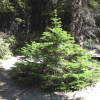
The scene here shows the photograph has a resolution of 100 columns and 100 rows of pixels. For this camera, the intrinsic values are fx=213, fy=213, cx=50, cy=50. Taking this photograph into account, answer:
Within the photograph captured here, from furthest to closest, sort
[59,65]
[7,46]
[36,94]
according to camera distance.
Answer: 1. [7,46]
2. [59,65]
3. [36,94]

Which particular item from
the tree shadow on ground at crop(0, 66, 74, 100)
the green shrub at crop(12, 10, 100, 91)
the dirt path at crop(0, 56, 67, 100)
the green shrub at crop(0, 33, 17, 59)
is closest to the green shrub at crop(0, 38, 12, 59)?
the green shrub at crop(0, 33, 17, 59)

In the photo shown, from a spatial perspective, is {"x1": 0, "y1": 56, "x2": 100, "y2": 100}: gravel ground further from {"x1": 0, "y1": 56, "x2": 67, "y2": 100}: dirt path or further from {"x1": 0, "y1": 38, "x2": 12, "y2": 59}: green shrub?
{"x1": 0, "y1": 38, "x2": 12, "y2": 59}: green shrub

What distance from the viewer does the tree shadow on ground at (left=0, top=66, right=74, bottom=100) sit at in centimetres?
927

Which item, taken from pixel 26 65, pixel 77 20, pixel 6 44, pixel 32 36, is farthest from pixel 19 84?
pixel 32 36

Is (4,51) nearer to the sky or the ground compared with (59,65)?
nearer to the sky

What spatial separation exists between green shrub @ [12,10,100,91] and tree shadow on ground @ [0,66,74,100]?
0.32m

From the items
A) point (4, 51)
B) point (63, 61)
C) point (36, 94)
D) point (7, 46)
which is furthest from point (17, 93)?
point (7, 46)

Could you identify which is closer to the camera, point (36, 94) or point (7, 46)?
point (36, 94)

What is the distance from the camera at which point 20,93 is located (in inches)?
376

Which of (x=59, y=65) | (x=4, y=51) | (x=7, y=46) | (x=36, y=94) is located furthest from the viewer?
(x=7, y=46)

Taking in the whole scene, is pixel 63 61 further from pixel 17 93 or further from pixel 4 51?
pixel 4 51

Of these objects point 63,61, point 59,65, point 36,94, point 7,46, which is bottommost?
point 36,94

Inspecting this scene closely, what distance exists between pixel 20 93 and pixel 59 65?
7.11ft

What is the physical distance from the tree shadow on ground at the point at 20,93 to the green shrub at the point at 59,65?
1.05 feet
